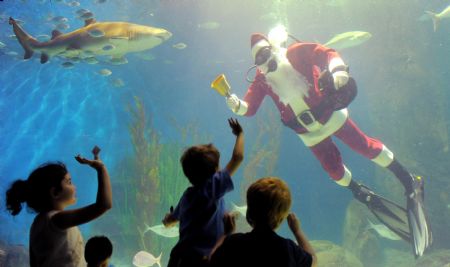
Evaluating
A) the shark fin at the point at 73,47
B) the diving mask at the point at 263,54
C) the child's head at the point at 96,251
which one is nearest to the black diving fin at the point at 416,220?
→ the diving mask at the point at 263,54

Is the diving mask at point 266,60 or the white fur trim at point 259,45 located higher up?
the white fur trim at point 259,45

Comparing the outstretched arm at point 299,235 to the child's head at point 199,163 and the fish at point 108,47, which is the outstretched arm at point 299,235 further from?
the fish at point 108,47

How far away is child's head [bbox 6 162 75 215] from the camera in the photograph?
194 cm

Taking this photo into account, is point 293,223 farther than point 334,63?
No

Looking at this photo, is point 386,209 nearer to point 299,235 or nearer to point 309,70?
point 309,70

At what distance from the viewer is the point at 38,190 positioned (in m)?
1.95

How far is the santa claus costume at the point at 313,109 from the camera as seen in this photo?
4.73m

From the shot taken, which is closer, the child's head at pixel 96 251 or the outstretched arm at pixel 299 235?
the outstretched arm at pixel 299 235

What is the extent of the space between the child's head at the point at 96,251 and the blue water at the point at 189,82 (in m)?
10.9

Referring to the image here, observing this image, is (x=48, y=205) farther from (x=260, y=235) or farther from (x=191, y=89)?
(x=191, y=89)

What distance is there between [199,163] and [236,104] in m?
3.20

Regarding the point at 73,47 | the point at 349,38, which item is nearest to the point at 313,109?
the point at 73,47

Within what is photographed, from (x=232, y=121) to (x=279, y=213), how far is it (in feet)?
2.46

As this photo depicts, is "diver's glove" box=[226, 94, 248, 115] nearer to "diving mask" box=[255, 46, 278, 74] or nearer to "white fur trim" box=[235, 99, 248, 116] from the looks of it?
"white fur trim" box=[235, 99, 248, 116]
